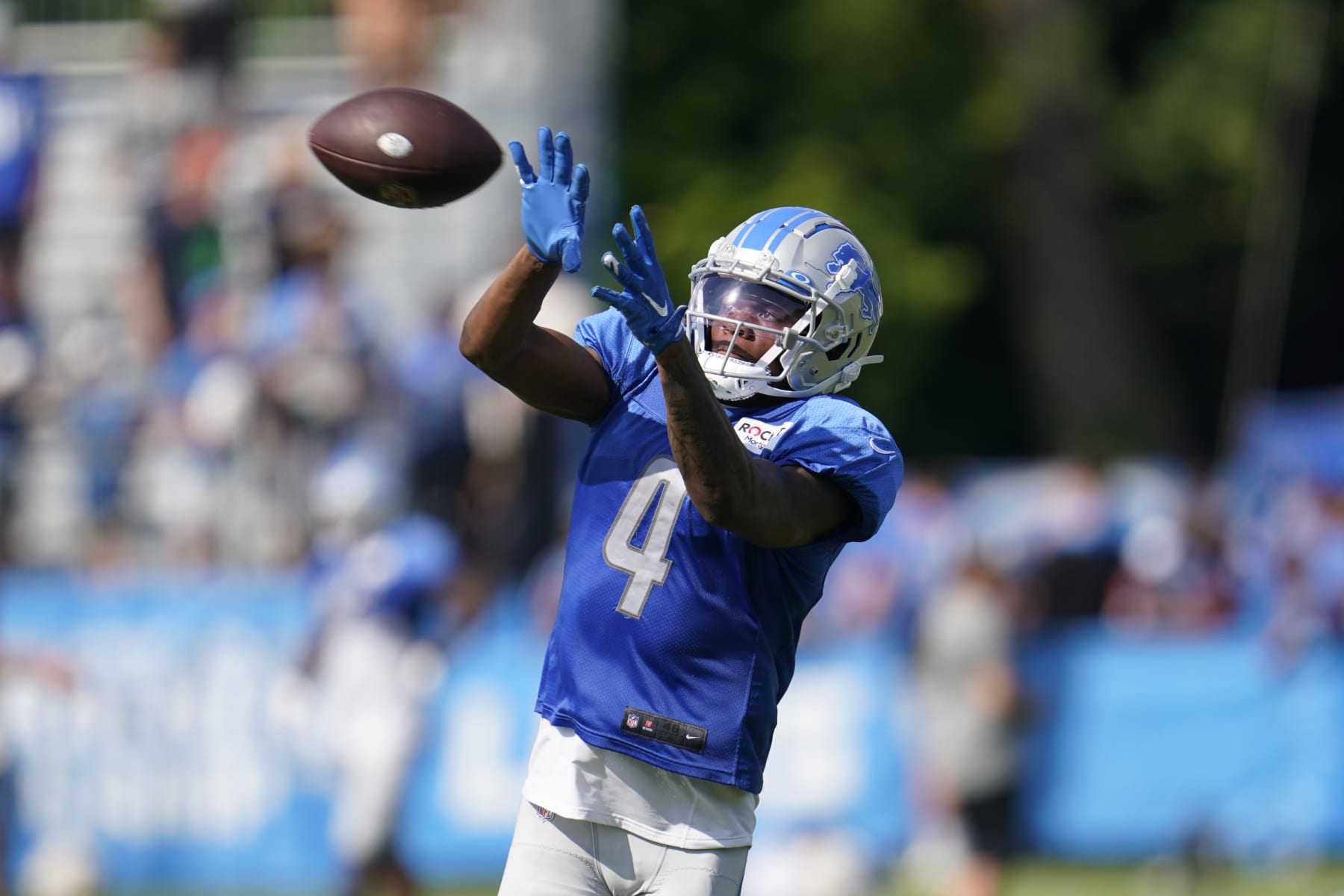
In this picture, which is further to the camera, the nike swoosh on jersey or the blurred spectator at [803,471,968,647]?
the blurred spectator at [803,471,968,647]

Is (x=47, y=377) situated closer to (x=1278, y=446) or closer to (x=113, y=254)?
(x=113, y=254)

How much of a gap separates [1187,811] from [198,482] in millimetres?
5378

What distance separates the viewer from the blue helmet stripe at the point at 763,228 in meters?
3.57

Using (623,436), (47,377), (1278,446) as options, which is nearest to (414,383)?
(47,377)

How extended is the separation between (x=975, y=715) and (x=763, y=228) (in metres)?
5.45

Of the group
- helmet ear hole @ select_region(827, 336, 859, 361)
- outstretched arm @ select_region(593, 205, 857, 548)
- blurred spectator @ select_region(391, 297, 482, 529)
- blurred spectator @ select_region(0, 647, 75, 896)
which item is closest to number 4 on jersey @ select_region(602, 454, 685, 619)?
outstretched arm @ select_region(593, 205, 857, 548)

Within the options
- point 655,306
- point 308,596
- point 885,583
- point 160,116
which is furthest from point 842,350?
point 160,116

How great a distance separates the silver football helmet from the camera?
138 inches

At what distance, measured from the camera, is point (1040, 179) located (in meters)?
19.5

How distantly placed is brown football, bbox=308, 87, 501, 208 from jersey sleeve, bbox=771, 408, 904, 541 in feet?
2.95

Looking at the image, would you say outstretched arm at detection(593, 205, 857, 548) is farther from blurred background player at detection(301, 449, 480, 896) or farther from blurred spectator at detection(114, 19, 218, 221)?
blurred spectator at detection(114, 19, 218, 221)

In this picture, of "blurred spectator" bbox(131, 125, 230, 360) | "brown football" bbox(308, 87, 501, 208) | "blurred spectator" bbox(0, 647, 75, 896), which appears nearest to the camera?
"brown football" bbox(308, 87, 501, 208)

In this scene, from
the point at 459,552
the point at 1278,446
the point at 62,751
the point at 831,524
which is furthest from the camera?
the point at 1278,446

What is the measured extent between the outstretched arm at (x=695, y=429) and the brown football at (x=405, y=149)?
2.31 feet
